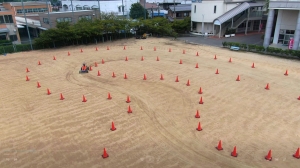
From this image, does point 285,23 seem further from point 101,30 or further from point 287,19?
point 101,30

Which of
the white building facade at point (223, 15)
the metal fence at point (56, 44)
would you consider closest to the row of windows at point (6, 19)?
the metal fence at point (56, 44)

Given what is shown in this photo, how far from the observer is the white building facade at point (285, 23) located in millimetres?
22547

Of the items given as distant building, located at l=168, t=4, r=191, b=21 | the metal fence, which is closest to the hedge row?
the metal fence

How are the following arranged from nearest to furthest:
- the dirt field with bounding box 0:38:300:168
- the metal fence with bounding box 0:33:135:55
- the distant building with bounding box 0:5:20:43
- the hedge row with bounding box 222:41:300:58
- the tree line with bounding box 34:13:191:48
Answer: the dirt field with bounding box 0:38:300:168, the hedge row with bounding box 222:41:300:58, the metal fence with bounding box 0:33:135:55, the tree line with bounding box 34:13:191:48, the distant building with bounding box 0:5:20:43

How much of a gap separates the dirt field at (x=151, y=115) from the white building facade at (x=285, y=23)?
4.70 metres

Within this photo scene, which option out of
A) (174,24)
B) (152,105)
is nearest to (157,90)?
(152,105)

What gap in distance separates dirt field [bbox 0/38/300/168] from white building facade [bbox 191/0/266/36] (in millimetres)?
14824

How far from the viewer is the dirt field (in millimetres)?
8570

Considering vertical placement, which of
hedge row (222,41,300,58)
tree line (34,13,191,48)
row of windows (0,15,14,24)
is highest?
row of windows (0,15,14,24)

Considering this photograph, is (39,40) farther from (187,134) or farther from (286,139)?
(286,139)

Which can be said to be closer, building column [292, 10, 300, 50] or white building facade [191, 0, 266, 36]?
building column [292, 10, 300, 50]

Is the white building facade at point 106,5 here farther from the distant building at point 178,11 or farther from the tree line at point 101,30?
the tree line at point 101,30

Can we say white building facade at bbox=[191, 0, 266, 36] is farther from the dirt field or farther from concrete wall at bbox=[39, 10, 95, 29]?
concrete wall at bbox=[39, 10, 95, 29]

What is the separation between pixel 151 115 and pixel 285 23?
69.3 feet
